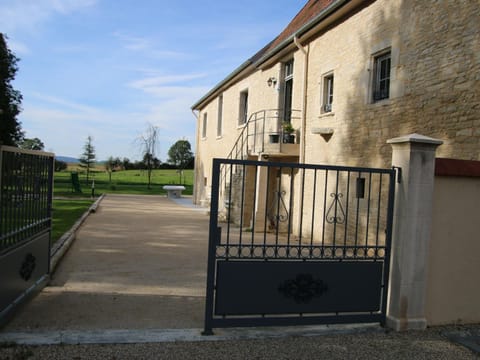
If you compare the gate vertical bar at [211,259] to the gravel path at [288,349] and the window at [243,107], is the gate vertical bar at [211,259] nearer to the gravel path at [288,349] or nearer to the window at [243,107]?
the gravel path at [288,349]

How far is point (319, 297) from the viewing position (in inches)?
195

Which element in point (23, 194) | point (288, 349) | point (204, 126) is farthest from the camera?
point (204, 126)

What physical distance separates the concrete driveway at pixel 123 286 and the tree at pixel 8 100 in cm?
2315

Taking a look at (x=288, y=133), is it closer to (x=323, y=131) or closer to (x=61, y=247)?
(x=323, y=131)

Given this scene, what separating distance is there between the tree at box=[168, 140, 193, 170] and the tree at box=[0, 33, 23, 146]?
25462 millimetres

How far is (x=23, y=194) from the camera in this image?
514 cm

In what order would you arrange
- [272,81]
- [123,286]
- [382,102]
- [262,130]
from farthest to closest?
[272,81]
[262,130]
[382,102]
[123,286]

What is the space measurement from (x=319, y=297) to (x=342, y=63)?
7.58 m

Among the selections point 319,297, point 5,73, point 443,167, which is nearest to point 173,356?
point 319,297

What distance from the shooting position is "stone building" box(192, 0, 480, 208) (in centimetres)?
738

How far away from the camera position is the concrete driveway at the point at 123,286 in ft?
16.1

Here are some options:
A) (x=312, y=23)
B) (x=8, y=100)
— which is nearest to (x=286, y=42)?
(x=312, y=23)

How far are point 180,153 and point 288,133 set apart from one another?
167ft

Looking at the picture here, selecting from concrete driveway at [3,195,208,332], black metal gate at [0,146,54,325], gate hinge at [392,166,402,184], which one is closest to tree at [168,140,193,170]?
concrete driveway at [3,195,208,332]
